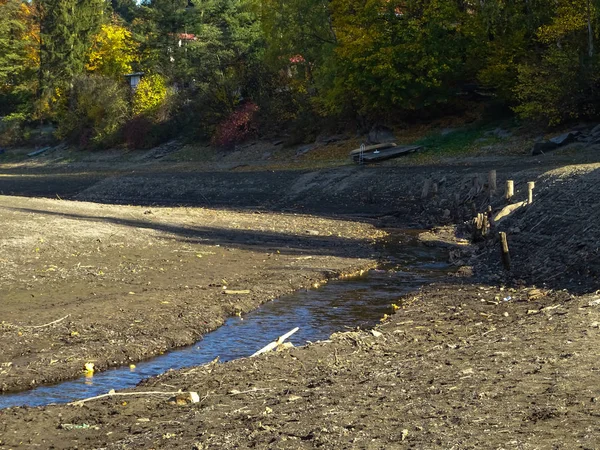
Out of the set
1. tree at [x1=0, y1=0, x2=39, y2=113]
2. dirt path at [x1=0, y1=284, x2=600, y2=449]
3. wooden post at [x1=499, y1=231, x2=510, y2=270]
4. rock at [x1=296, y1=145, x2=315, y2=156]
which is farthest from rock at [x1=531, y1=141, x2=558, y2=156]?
tree at [x1=0, y1=0, x2=39, y2=113]

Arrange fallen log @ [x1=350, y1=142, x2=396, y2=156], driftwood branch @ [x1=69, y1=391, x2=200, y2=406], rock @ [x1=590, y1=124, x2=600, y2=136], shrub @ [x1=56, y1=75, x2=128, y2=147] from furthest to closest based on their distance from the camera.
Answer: shrub @ [x1=56, y1=75, x2=128, y2=147]
fallen log @ [x1=350, y1=142, x2=396, y2=156]
rock @ [x1=590, y1=124, x2=600, y2=136]
driftwood branch @ [x1=69, y1=391, x2=200, y2=406]

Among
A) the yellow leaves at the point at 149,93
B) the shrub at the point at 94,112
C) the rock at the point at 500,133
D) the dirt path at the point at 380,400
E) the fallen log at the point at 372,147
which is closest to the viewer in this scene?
the dirt path at the point at 380,400

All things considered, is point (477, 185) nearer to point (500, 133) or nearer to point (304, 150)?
point (500, 133)

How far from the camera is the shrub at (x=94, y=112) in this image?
65.9 m

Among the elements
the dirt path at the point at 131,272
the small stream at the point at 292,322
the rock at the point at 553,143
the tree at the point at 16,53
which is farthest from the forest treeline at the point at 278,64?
the small stream at the point at 292,322

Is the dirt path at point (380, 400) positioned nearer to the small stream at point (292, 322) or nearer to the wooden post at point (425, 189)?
the small stream at point (292, 322)

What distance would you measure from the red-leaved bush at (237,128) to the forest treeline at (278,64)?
0.10 meters

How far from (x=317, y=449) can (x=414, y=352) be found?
4526 millimetres

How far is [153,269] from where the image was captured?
1873 cm

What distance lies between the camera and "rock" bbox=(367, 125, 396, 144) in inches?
1844

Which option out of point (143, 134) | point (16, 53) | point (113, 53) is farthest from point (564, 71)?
point (16, 53)

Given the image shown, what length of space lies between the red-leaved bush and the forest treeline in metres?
0.10

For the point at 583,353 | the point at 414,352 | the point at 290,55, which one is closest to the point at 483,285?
the point at 414,352

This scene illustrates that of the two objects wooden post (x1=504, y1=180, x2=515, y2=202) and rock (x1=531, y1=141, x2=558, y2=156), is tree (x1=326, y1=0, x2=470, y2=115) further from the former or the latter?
wooden post (x1=504, y1=180, x2=515, y2=202)
